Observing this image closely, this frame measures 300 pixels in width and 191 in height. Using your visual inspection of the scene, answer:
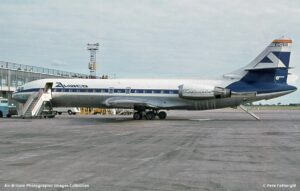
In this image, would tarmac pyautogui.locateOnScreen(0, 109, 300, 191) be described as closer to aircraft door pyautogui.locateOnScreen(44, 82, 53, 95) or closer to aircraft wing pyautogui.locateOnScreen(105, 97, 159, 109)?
aircraft wing pyautogui.locateOnScreen(105, 97, 159, 109)

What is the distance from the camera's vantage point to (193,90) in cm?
4212

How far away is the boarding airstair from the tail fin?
767 inches

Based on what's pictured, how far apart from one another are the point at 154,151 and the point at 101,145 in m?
3.03

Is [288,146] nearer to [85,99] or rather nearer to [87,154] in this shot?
[87,154]

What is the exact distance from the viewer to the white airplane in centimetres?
4216

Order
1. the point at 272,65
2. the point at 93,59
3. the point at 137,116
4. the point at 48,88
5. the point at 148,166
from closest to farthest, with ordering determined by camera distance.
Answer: the point at 148,166, the point at 272,65, the point at 137,116, the point at 48,88, the point at 93,59

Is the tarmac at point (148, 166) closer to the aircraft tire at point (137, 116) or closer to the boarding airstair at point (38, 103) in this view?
the aircraft tire at point (137, 116)

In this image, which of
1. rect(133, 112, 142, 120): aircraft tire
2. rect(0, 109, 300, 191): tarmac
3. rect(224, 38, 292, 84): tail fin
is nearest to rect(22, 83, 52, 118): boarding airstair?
rect(133, 112, 142, 120): aircraft tire

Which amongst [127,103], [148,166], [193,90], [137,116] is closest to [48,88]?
[127,103]

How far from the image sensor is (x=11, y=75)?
69.3m

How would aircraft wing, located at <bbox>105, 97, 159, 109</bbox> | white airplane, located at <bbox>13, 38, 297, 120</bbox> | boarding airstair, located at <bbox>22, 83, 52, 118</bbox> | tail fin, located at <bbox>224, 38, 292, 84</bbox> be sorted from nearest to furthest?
1. tail fin, located at <bbox>224, 38, 292, 84</bbox>
2. white airplane, located at <bbox>13, 38, 297, 120</bbox>
3. aircraft wing, located at <bbox>105, 97, 159, 109</bbox>
4. boarding airstair, located at <bbox>22, 83, 52, 118</bbox>

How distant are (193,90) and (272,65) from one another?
771 cm

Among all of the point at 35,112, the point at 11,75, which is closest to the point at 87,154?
the point at 35,112

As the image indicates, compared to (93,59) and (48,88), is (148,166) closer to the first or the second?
(48,88)
